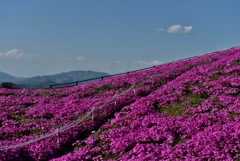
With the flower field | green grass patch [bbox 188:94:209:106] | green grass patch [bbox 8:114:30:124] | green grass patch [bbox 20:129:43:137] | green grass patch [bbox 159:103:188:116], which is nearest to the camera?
the flower field

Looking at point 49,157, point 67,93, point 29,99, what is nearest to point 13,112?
point 29,99

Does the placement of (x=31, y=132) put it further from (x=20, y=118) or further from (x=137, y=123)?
(x=137, y=123)

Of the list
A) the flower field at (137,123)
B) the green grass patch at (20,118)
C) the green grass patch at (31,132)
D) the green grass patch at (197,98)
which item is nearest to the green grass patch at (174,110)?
the flower field at (137,123)

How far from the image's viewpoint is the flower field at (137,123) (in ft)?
61.6

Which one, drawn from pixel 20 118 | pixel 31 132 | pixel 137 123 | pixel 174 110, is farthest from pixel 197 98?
pixel 20 118

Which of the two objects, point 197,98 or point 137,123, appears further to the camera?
point 197,98

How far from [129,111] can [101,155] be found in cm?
774

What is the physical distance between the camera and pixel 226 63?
1484 inches

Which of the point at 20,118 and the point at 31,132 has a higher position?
the point at 20,118

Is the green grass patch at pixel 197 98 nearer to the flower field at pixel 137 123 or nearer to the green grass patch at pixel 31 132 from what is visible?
the flower field at pixel 137 123

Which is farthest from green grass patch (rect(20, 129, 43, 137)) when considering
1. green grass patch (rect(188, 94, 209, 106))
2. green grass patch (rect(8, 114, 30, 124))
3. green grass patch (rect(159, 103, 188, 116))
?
green grass patch (rect(188, 94, 209, 106))

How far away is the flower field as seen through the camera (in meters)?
18.8

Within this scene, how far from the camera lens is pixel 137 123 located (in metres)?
24.0

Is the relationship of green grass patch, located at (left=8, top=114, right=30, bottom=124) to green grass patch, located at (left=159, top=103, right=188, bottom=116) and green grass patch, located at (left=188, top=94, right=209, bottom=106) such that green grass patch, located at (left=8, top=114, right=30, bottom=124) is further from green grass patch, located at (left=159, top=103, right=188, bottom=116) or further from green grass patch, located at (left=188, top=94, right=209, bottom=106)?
green grass patch, located at (left=188, top=94, right=209, bottom=106)
